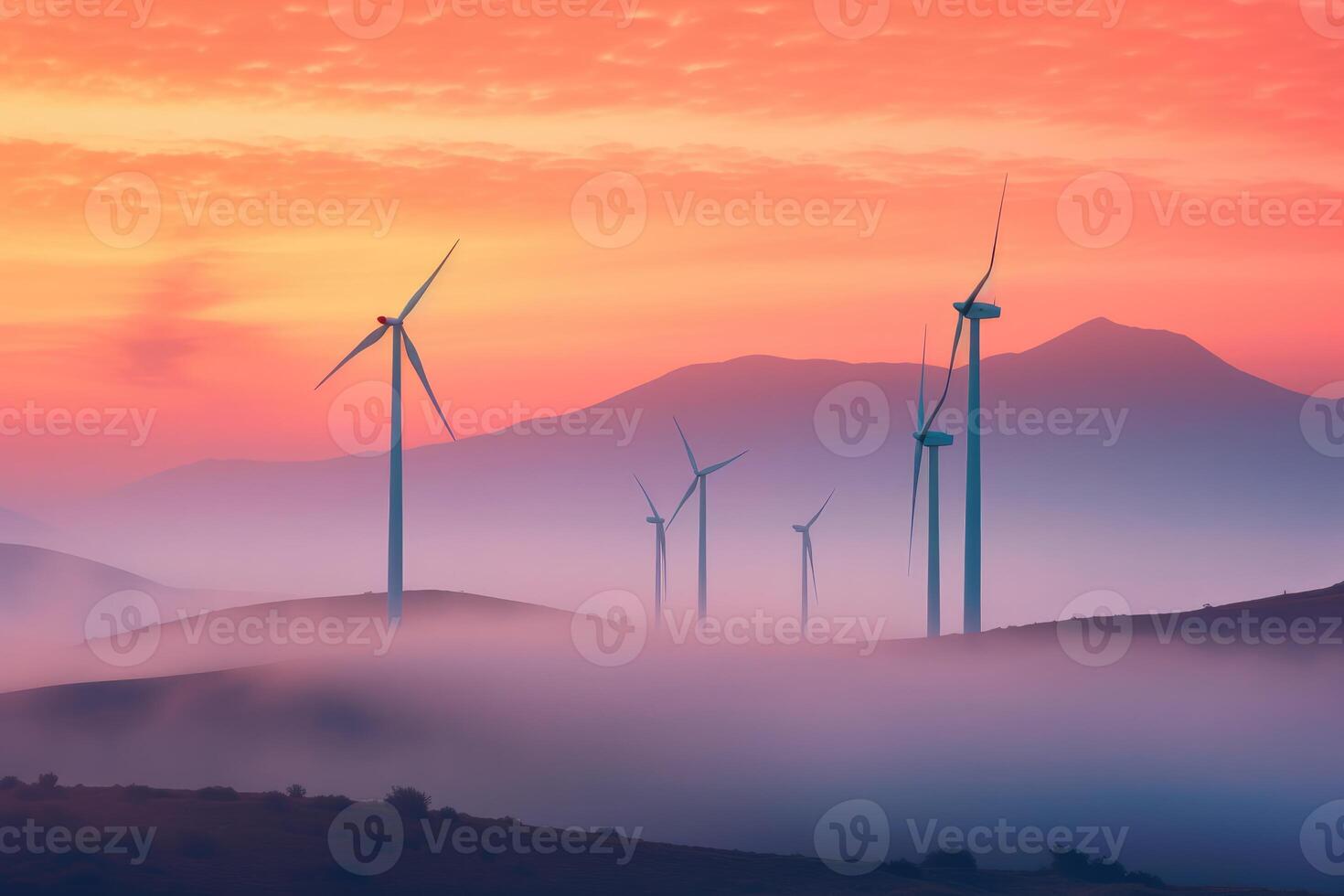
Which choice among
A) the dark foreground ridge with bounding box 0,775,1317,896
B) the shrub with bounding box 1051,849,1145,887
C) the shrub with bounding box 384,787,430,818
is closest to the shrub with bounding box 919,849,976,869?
the dark foreground ridge with bounding box 0,775,1317,896

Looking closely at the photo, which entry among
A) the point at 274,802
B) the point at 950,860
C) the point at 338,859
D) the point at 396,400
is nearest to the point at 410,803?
the point at 274,802

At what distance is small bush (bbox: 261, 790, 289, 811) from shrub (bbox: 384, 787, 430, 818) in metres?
2.87

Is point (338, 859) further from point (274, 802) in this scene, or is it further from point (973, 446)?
point (973, 446)

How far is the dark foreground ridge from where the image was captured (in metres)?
40.2

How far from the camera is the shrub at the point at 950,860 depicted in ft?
155

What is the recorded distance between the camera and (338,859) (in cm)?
4209

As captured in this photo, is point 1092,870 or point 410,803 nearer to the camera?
point 1092,870

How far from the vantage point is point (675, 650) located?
9006 centimetres

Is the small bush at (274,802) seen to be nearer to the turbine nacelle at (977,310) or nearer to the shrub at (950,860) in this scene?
the shrub at (950,860)

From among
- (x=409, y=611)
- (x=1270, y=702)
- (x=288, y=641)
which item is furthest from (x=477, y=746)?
(x=409, y=611)

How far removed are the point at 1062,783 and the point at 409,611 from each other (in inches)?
2560

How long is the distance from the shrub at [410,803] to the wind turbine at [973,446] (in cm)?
3118

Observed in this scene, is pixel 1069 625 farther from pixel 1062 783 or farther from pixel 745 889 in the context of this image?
pixel 745 889

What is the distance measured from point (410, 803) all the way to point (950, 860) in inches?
575
